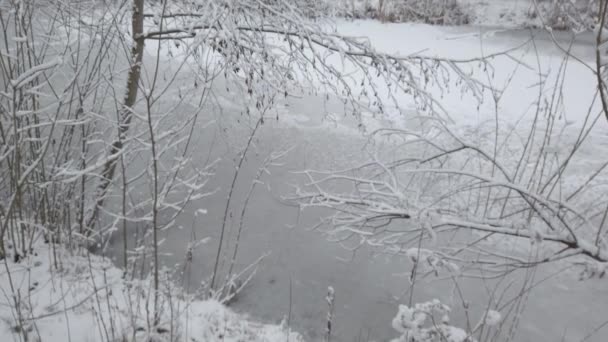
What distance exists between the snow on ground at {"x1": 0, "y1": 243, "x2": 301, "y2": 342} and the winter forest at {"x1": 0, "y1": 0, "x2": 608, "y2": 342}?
0.06 feet

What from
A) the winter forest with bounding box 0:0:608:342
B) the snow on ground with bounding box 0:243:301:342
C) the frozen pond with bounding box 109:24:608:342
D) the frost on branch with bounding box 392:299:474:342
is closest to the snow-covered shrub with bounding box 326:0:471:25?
the winter forest with bounding box 0:0:608:342

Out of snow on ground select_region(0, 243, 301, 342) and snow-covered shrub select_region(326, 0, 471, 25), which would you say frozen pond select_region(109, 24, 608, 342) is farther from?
snow-covered shrub select_region(326, 0, 471, 25)

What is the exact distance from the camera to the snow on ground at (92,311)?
222 cm

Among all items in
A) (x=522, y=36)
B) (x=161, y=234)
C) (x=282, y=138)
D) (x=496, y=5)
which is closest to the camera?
(x=161, y=234)

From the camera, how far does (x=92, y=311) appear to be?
2291 mm

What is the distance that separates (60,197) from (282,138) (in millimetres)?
2941

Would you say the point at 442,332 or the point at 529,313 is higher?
the point at 442,332

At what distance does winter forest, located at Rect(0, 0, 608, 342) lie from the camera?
219cm

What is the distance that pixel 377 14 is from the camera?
480 inches

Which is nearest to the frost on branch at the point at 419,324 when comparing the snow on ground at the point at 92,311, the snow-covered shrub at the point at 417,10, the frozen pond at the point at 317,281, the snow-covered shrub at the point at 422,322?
the snow-covered shrub at the point at 422,322

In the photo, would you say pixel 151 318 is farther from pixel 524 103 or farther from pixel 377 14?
pixel 377 14

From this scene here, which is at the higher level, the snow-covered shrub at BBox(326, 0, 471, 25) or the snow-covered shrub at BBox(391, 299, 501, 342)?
the snow-covered shrub at BBox(326, 0, 471, 25)

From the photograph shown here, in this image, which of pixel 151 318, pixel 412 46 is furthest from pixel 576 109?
pixel 151 318

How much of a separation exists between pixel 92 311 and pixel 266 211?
209 centimetres
